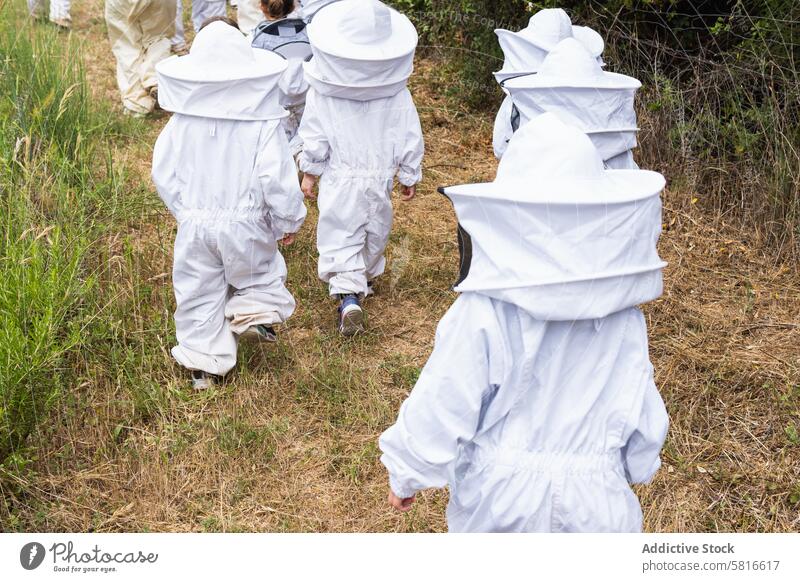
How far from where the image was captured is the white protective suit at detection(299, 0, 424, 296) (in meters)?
4.71

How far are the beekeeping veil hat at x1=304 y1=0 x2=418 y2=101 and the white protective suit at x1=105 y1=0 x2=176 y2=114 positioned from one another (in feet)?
13.0

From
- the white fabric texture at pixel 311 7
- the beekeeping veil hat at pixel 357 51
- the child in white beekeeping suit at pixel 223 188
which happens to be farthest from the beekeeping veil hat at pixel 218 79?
the white fabric texture at pixel 311 7

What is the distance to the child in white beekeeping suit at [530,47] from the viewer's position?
5.04m

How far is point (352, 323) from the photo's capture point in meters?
5.06

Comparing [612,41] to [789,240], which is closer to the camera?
[789,240]

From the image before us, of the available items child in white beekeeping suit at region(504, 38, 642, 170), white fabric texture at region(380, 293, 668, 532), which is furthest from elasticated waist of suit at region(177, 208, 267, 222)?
white fabric texture at region(380, 293, 668, 532)

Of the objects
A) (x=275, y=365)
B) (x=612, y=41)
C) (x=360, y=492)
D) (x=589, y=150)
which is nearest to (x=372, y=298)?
(x=275, y=365)

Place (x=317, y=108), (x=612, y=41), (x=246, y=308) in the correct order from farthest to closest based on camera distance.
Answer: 1. (x=612, y=41)
2. (x=317, y=108)
3. (x=246, y=308)

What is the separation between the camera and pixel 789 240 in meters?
5.70

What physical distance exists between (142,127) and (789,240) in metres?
4.96

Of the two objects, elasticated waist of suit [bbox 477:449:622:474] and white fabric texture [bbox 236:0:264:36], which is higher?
elasticated waist of suit [bbox 477:449:622:474]

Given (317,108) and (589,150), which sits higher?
(589,150)

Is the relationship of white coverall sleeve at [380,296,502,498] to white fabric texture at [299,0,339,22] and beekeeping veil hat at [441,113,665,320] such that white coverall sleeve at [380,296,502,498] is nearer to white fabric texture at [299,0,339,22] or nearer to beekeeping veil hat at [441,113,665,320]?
beekeeping veil hat at [441,113,665,320]
